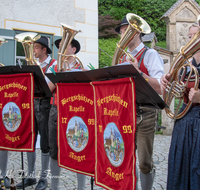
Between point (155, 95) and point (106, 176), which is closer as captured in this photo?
point (155, 95)

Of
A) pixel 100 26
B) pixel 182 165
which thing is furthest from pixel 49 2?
pixel 100 26

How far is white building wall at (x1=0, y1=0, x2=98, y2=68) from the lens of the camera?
5744 mm

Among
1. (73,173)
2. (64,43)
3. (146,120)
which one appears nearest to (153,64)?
(146,120)

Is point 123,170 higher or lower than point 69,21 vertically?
lower

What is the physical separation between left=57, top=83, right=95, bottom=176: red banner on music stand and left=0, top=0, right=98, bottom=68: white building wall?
382 centimetres

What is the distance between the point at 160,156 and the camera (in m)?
5.35

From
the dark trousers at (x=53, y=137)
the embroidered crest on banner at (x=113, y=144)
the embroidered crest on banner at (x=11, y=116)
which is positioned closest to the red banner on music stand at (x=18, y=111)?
the embroidered crest on banner at (x=11, y=116)

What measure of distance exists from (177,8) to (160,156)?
8.66 meters

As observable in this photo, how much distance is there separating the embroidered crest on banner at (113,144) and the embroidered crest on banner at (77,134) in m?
0.41

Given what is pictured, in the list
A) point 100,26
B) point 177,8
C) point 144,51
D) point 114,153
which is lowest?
point 114,153

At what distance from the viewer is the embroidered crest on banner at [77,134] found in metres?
2.50

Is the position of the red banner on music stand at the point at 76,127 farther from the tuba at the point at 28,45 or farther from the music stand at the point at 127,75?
the tuba at the point at 28,45

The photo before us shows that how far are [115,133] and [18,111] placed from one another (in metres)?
1.38

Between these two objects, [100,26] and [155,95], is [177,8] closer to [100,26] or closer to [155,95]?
[100,26]
